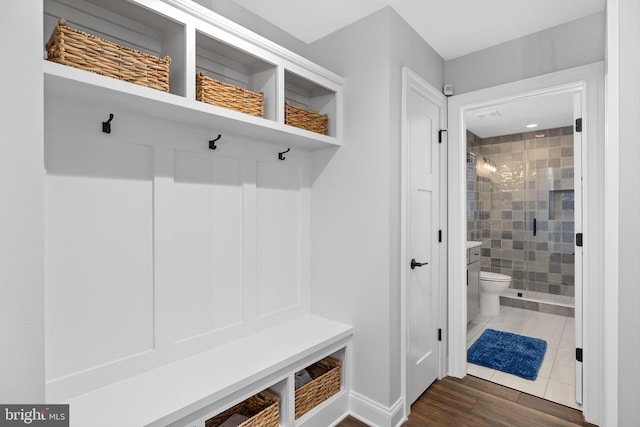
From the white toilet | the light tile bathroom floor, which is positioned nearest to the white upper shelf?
the light tile bathroom floor

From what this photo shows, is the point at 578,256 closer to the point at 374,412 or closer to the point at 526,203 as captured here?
the point at 374,412

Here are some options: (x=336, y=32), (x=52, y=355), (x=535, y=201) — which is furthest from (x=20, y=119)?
(x=535, y=201)

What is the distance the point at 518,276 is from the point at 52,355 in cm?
536

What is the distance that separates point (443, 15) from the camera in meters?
2.07

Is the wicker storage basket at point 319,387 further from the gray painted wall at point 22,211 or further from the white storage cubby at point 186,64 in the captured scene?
the white storage cubby at point 186,64

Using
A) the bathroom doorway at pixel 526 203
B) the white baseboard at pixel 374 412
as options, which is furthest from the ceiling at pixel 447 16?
the white baseboard at pixel 374 412

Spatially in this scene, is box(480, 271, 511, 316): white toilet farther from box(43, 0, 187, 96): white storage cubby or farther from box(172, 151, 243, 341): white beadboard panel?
box(43, 0, 187, 96): white storage cubby

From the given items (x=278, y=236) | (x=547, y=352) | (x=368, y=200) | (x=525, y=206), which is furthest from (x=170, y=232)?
(x=525, y=206)

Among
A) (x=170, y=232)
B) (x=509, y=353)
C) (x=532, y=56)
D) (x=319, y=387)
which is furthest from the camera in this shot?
(x=509, y=353)

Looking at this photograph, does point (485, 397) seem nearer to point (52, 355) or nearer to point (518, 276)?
point (52, 355)

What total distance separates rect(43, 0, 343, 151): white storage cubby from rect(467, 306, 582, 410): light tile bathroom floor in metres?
2.23

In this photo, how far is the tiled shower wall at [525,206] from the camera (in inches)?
179

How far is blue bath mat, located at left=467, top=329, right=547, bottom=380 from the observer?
8.79 ft

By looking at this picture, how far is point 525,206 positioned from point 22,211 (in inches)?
217
